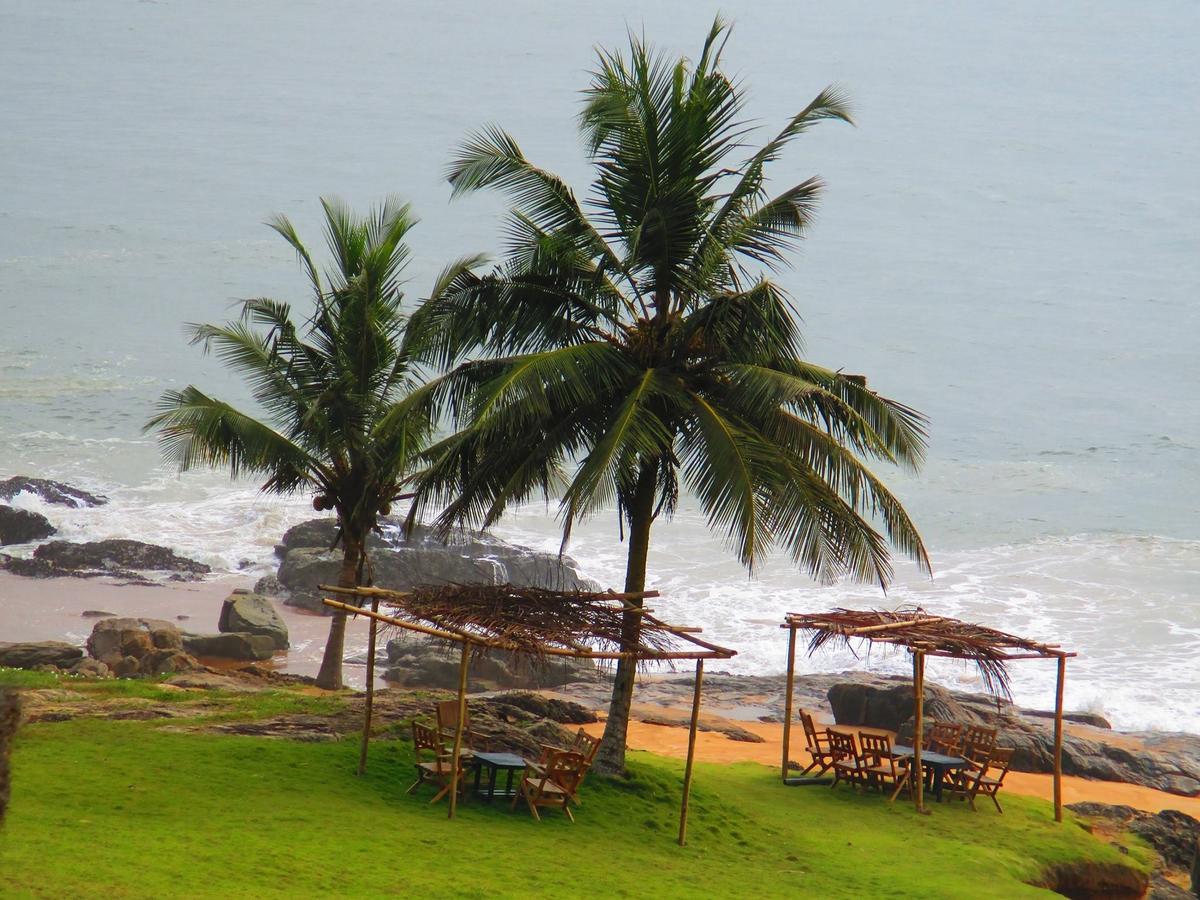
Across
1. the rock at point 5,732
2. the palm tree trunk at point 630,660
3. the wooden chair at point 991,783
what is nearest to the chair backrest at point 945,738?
the wooden chair at point 991,783

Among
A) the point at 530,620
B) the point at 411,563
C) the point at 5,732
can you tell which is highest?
Result: the point at 411,563

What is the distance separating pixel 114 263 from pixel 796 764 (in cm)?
8825

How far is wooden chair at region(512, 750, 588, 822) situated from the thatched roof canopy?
114 cm

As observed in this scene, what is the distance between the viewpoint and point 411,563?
3391cm

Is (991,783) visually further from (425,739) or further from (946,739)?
(425,739)

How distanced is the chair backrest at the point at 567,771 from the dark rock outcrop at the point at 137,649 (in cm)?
1022

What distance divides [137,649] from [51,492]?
23990 mm

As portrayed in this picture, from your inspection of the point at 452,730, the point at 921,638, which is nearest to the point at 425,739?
the point at 452,730

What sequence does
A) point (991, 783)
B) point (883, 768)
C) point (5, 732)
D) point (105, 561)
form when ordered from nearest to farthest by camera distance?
1. point (5, 732)
2. point (883, 768)
3. point (991, 783)
4. point (105, 561)

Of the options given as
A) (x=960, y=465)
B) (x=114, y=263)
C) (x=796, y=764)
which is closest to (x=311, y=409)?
(x=796, y=764)

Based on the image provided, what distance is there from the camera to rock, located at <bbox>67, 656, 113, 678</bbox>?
20.4 metres

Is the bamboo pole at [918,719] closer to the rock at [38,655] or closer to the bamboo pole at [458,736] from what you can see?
the bamboo pole at [458,736]

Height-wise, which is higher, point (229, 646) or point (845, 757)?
point (229, 646)

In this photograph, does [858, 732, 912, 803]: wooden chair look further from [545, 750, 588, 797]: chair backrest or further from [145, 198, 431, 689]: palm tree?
[145, 198, 431, 689]: palm tree
